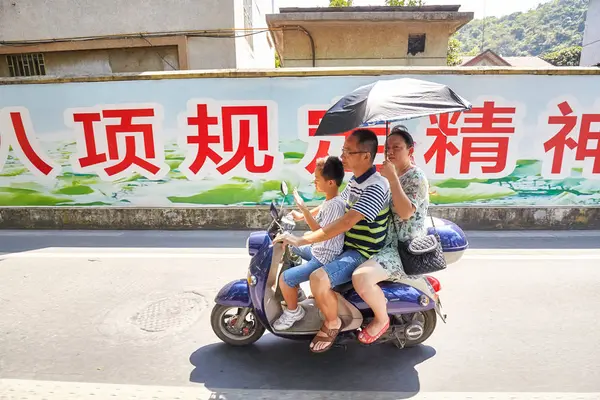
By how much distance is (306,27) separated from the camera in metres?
9.77

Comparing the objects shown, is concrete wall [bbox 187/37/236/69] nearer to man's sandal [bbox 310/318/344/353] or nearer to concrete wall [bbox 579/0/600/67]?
man's sandal [bbox 310/318/344/353]

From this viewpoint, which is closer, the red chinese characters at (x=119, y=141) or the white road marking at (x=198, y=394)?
the white road marking at (x=198, y=394)

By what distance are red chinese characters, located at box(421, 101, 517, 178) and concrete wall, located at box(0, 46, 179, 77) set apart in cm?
697

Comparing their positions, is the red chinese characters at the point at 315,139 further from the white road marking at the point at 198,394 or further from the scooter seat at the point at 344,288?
the white road marking at the point at 198,394

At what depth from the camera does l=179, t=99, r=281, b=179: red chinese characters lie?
5871mm

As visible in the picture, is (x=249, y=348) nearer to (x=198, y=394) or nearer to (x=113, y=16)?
(x=198, y=394)

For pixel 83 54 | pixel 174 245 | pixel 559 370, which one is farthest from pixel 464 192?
pixel 83 54

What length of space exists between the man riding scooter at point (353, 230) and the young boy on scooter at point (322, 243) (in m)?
0.07

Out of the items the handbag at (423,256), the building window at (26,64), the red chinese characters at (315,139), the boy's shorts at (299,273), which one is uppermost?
the building window at (26,64)

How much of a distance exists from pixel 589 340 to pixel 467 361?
115cm

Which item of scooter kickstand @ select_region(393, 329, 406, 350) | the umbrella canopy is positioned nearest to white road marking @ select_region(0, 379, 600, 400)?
scooter kickstand @ select_region(393, 329, 406, 350)

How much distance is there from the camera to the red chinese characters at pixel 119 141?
595 cm

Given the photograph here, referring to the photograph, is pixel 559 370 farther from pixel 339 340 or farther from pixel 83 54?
pixel 83 54

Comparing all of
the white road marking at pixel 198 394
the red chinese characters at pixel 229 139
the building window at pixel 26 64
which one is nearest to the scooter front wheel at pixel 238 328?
the white road marking at pixel 198 394
